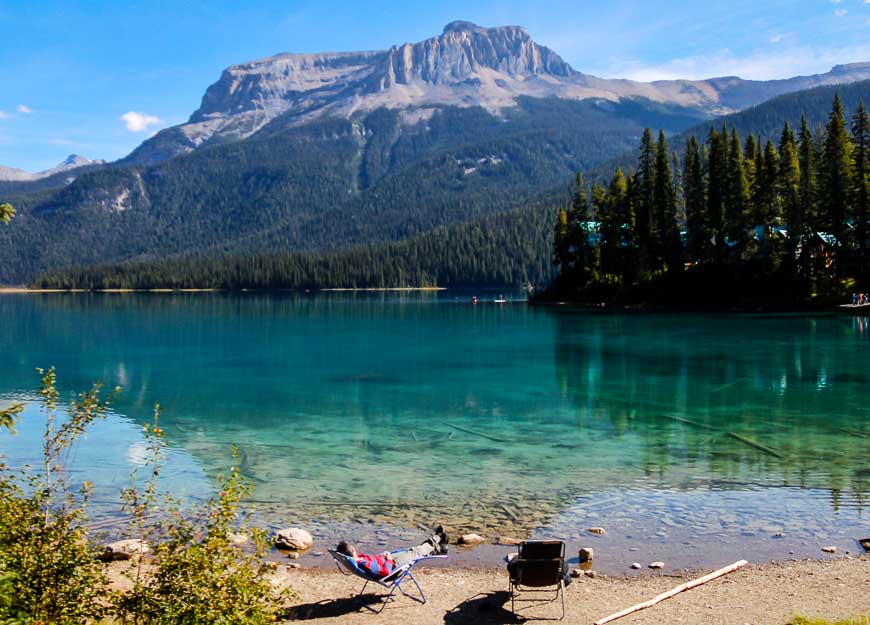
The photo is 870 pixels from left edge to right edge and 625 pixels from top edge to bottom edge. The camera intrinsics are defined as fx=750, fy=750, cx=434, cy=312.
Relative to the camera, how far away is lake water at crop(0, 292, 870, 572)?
17156mm

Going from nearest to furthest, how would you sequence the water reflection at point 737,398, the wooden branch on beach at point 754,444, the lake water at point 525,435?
the lake water at point 525,435, the water reflection at point 737,398, the wooden branch on beach at point 754,444

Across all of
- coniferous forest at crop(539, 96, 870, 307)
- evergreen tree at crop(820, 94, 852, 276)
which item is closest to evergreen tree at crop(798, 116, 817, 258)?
coniferous forest at crop(539, 96, 870, 307)

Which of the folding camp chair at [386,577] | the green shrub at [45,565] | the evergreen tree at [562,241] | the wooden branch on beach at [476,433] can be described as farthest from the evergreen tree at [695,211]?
the green shrub at [45,565]

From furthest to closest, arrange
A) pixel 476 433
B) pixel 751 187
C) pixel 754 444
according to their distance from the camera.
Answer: pixel 751 187, pixel 476 433, pixel 754 444

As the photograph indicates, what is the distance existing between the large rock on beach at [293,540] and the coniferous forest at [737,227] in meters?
83.9

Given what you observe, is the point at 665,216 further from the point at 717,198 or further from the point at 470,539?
the point at 470,539

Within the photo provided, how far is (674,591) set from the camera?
40.9 feet

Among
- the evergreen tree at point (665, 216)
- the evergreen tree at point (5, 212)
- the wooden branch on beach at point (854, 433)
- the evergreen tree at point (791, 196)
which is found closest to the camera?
the evergreen tree at point (5, 212)

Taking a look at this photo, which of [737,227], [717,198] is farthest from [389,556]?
[717,198]

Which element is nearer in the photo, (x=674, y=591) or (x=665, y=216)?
(x=674, y=591)

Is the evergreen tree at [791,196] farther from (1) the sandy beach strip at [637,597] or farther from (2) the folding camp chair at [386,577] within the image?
(2) the folding camp chair at [386,577]

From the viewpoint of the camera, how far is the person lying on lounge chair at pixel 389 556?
1251 centimetres

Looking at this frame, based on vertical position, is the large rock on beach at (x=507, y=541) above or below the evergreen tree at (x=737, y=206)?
below

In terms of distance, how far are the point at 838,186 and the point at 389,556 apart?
85624mm
